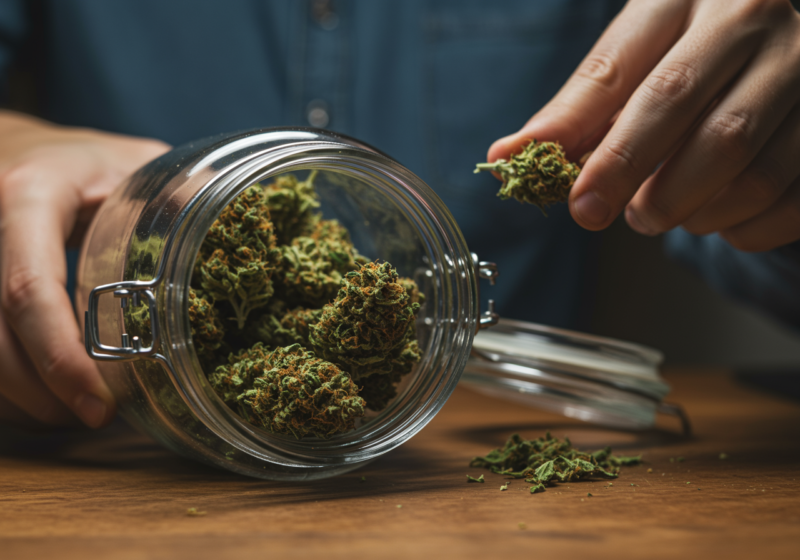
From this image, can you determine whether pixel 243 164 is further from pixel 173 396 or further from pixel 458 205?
pixel 458 205

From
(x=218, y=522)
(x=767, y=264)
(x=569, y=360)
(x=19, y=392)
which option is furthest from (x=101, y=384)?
(x=767, y=264)

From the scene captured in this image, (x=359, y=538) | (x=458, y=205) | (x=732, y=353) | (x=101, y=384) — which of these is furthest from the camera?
(x=732, y=353)

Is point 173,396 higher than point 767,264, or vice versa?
point 767,264

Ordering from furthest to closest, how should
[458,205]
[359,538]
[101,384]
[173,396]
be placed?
[458,205] → [101,384] → [173,396] → [359,538]

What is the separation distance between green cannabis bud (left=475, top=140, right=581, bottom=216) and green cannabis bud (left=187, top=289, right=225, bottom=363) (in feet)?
0.93

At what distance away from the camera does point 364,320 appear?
0.55 meters

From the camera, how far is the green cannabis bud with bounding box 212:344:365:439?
0.52 meters

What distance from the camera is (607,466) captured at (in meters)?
0.64

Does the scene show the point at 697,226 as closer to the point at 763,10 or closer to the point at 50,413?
the point at 763,10

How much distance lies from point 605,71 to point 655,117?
3.5 inches

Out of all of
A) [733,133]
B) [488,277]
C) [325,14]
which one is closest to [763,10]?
[733,133]

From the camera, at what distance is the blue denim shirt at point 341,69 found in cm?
126

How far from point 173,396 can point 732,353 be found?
5.98ft

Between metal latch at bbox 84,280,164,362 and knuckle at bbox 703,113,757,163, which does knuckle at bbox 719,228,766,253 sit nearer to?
knuckle at bbox 703,113,757,163
